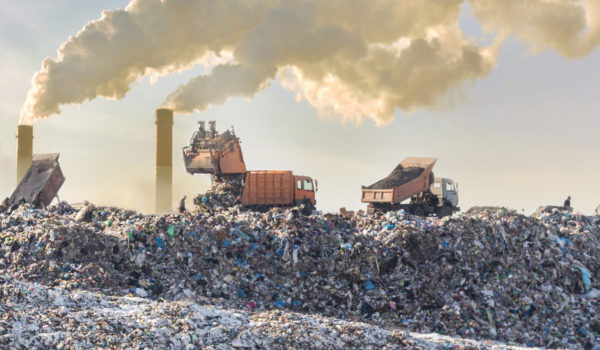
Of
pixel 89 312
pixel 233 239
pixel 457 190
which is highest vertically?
pixel 457 190

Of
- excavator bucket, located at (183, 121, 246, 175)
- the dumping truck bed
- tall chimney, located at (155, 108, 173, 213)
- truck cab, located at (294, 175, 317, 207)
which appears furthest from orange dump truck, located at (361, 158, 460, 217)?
tall chimney, located at (155, 108, 173, 213)

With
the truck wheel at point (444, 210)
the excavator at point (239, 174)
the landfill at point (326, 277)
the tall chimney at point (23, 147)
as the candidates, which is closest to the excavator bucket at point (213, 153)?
the excavator at point (239, 174)

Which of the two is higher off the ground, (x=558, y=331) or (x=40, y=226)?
(x=40, y=226)

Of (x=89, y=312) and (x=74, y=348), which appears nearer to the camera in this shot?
(x=74, y=348)

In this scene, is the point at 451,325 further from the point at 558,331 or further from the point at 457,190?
the point at 457,190

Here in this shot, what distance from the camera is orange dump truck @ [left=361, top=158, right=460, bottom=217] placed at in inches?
817

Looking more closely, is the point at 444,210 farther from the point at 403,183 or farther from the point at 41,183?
the point at 41,183

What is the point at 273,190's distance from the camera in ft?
67.9

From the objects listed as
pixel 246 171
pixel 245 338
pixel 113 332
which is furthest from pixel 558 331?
pixel 246 171

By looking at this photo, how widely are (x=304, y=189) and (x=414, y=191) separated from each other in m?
4.44

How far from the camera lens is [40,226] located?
13.1 metres

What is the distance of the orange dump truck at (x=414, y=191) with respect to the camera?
20750 mm

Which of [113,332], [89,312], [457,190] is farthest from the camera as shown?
[457,190]

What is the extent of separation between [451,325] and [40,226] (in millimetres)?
9803
